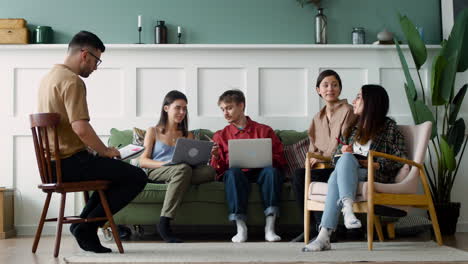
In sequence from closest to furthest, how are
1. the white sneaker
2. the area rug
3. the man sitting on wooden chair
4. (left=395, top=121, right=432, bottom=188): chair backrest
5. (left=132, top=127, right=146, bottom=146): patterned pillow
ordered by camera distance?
the area rug
the man sitting on wooden chair
the white sneaker
(left=395, top=121, right=432, bottom=188): chair backrest
(left=132, top=127, right=146, bottom=146): patterned pillow

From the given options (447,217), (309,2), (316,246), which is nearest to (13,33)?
(309,2)

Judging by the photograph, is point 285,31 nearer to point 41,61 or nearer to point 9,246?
point 41,61

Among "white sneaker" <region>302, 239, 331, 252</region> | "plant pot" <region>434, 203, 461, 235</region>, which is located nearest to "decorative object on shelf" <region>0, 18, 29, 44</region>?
"white sneaker" <region>302, 239, 331, 252</region>

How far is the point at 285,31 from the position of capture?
5078 millimetres

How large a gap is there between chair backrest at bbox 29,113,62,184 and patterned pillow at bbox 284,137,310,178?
5.86 feet

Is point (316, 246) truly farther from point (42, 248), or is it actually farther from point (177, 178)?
point (42, 248)

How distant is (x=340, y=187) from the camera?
332cm

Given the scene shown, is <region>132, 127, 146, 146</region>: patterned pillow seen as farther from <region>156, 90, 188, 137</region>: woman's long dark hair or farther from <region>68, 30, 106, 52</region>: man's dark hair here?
<region>68, 30, 106, 52</region>: man's dark hair

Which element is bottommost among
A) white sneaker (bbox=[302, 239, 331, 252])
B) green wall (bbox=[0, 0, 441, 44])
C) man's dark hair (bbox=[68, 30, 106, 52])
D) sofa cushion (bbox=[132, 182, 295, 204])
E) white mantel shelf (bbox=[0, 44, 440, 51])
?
white sneaker (bbox=[302, 239, 331, 252])

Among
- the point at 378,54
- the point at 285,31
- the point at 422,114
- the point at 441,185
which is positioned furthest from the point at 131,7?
the point at 441,185

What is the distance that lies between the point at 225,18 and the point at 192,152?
1407 millimetres

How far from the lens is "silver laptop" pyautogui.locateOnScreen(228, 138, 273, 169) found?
13.5 ft

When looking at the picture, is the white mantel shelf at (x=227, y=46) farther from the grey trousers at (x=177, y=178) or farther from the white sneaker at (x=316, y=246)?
the white sneaker at (x=316, y=246)

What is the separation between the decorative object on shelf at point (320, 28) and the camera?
4.98 metres
